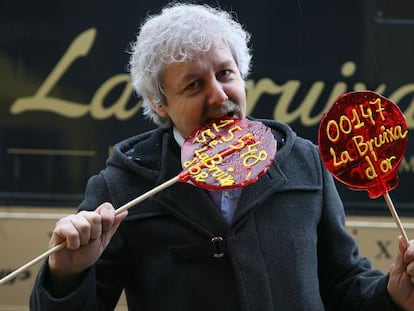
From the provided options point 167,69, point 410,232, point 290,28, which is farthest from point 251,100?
point 167,69

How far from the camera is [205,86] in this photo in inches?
77.7

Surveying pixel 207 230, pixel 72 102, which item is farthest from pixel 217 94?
pixel 72 102

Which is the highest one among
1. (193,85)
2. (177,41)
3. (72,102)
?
(177,41)

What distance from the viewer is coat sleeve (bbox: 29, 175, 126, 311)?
6.06 feet

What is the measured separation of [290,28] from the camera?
13.4 ft

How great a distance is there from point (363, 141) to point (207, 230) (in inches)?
17.6

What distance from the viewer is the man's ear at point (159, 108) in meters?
2.11

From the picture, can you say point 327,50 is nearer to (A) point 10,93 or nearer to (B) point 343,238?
(A) point 10,93

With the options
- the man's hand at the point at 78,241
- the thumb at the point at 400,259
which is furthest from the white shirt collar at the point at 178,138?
the thumb at the point at 400,259

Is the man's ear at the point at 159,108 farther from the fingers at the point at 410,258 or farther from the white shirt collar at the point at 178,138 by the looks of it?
the fingers at the point at 410,258

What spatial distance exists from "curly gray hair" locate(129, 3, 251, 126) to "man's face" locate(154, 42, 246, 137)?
2 cm

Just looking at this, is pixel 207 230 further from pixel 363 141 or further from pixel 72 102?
pixel 72 102

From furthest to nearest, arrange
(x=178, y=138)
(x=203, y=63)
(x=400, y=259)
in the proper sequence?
(x=178, y=138) → (x=203, y=63) → (x=400, y=259)

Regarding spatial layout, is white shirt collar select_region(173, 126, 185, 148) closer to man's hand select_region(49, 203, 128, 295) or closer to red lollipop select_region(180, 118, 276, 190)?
red lollipop select_region(180, 118, 276, 190)
